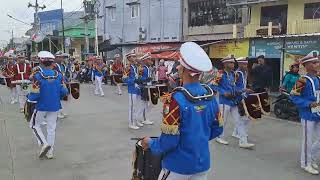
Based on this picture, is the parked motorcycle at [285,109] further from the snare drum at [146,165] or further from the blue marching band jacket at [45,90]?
the snare drum at [146,165]

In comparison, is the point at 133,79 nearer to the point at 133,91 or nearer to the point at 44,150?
the point at 133,91

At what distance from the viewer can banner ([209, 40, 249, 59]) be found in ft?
62.9

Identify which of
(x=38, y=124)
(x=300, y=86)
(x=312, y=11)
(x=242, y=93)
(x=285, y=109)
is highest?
(x=312, y=11)

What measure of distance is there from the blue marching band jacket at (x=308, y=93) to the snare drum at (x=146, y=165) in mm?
3383

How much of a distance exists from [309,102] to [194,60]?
11.4ft

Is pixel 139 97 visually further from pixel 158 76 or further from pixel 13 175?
pixel 158 76

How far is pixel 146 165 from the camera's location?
13.0ft

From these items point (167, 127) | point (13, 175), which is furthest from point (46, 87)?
point (167, 127)

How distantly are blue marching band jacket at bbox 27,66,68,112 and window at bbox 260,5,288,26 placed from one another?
1824 cm

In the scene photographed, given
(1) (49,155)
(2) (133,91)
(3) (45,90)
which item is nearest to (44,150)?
(1) (49,155)

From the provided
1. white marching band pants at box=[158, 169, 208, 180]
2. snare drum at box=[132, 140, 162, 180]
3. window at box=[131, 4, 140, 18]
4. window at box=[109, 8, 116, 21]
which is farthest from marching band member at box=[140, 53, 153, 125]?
window at box=[109, 8, 116, 21]

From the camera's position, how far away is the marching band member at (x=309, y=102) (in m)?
6.39

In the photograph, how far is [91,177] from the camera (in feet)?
20.8

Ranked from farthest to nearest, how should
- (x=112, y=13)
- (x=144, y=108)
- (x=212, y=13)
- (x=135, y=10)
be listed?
(x=112, y=13) < (x=135, y=10) < (x=212, y=13) < (x=144, y=108)
